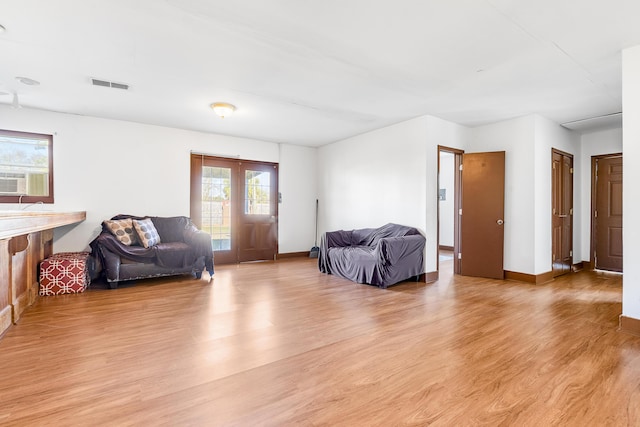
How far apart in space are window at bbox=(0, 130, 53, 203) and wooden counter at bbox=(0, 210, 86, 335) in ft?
3.54

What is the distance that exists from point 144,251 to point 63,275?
36.2 inches

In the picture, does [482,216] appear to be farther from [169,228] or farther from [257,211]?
[169,228]

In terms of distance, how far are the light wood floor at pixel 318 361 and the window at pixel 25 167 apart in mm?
1891

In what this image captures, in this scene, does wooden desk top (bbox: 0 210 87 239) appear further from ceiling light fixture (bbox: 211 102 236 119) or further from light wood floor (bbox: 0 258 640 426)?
ceiling light fixture (bbox: 211 102 236 119)

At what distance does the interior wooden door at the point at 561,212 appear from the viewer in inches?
194

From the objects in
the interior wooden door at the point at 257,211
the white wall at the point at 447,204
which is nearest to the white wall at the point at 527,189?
the white wall at the point at 447,204

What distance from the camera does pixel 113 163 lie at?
5.02 meters

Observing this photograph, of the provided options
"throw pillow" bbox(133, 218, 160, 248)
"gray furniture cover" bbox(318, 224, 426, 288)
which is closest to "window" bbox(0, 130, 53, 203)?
"throw pillow" bbox(133, 218, 160, 248)

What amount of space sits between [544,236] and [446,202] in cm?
366

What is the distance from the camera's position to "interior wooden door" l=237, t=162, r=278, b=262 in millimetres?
6270

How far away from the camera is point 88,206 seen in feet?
15.9

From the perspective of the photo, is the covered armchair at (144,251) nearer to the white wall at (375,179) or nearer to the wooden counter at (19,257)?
the wooden counter at (19,257)

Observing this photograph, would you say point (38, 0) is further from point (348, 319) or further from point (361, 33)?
point (348, 319)

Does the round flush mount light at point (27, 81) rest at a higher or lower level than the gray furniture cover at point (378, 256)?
higher
